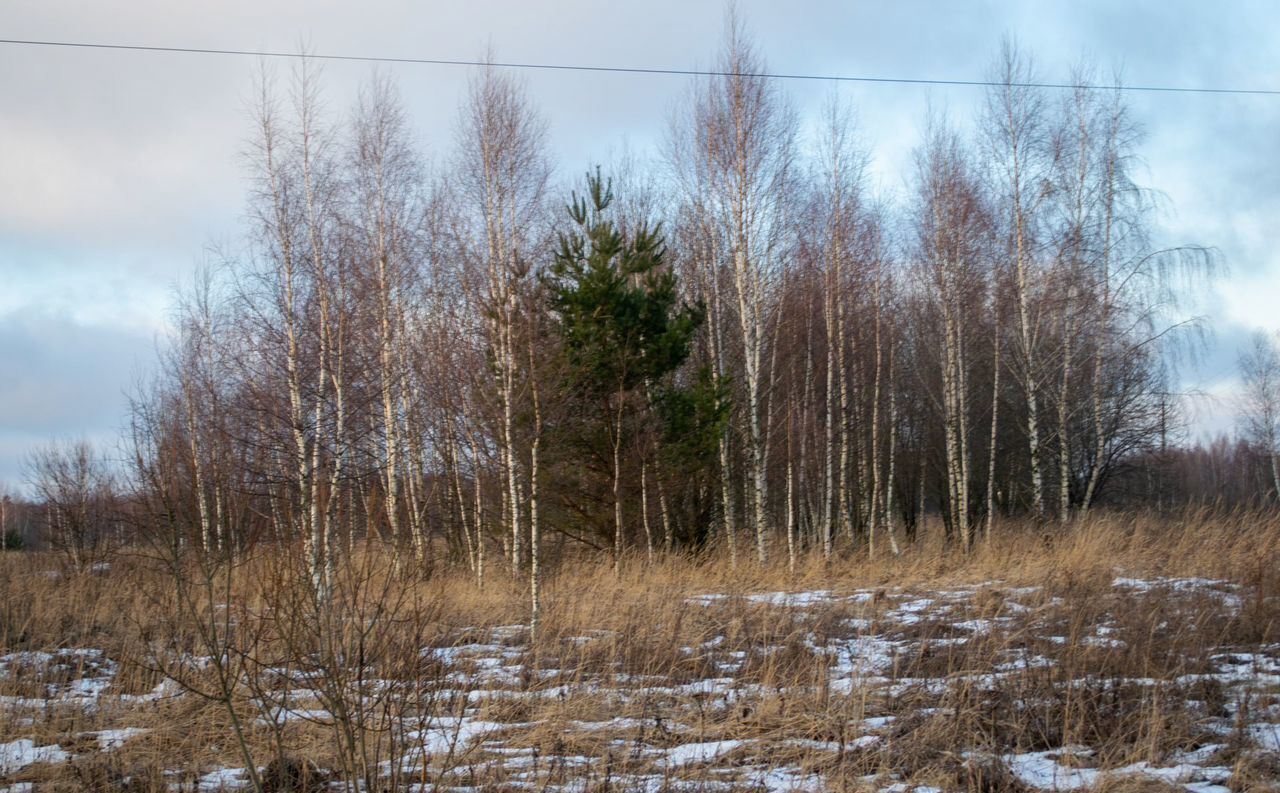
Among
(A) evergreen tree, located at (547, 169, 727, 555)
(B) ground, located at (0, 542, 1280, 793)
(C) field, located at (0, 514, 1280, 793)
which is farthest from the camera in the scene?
(A) evergreen tree, located at (547, 169, 727, 555)

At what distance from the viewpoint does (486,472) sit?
1645 cm

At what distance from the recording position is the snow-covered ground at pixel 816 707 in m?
4.69

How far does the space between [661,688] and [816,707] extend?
1239 millimetres

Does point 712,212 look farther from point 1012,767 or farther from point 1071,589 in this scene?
point 1012,767

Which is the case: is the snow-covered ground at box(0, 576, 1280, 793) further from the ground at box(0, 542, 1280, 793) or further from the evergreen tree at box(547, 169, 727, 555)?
the evergreen tree at box(547, 169, 727, 555)

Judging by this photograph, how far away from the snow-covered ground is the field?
0.08ft

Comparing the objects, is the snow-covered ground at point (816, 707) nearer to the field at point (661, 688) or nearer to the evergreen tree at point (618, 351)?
the field at point (661, 688)

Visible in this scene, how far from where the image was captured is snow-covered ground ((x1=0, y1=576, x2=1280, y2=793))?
469cm

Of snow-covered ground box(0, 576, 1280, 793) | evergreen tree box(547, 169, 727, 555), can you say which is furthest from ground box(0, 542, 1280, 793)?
evergreen tree box(547, 169, 727, 555)

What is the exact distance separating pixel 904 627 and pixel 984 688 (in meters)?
2.46

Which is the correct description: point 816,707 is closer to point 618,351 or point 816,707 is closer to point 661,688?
point 661,688

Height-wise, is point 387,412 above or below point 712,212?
below

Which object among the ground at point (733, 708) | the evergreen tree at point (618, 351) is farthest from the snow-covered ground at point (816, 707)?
the evergreen tree at point (618, 351)

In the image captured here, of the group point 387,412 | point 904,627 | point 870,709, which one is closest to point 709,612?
point 904,627
